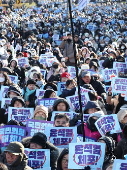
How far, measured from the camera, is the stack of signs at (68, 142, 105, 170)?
19.8 ft

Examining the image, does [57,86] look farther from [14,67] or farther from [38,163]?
[38,163]

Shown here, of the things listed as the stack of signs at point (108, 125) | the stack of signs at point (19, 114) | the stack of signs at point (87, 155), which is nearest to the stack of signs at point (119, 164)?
the stack of signs at point (87, 155)

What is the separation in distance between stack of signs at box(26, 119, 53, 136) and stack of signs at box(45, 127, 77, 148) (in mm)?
482

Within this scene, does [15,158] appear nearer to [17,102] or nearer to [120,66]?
[17,102]

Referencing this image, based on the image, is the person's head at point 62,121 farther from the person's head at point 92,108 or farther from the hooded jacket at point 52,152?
the person's head at point 92,108

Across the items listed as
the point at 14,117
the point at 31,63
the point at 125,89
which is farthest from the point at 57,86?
the point at 31,63

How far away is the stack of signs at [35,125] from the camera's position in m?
7.65

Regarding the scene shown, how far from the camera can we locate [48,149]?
20.9 feet

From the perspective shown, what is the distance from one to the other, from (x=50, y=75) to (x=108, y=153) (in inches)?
276

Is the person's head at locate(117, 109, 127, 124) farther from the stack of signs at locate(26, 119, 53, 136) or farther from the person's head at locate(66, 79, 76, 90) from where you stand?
the person's head at locate(66, 79, 76, 90)

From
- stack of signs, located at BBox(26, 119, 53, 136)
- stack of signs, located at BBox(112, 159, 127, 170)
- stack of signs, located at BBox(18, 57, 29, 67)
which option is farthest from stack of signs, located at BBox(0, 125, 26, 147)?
stack of signs, located at BBox(18, 57, 29, 67)

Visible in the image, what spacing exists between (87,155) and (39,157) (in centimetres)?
60

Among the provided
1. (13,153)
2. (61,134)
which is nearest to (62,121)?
(61,134)

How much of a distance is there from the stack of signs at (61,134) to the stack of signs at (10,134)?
543 mm
